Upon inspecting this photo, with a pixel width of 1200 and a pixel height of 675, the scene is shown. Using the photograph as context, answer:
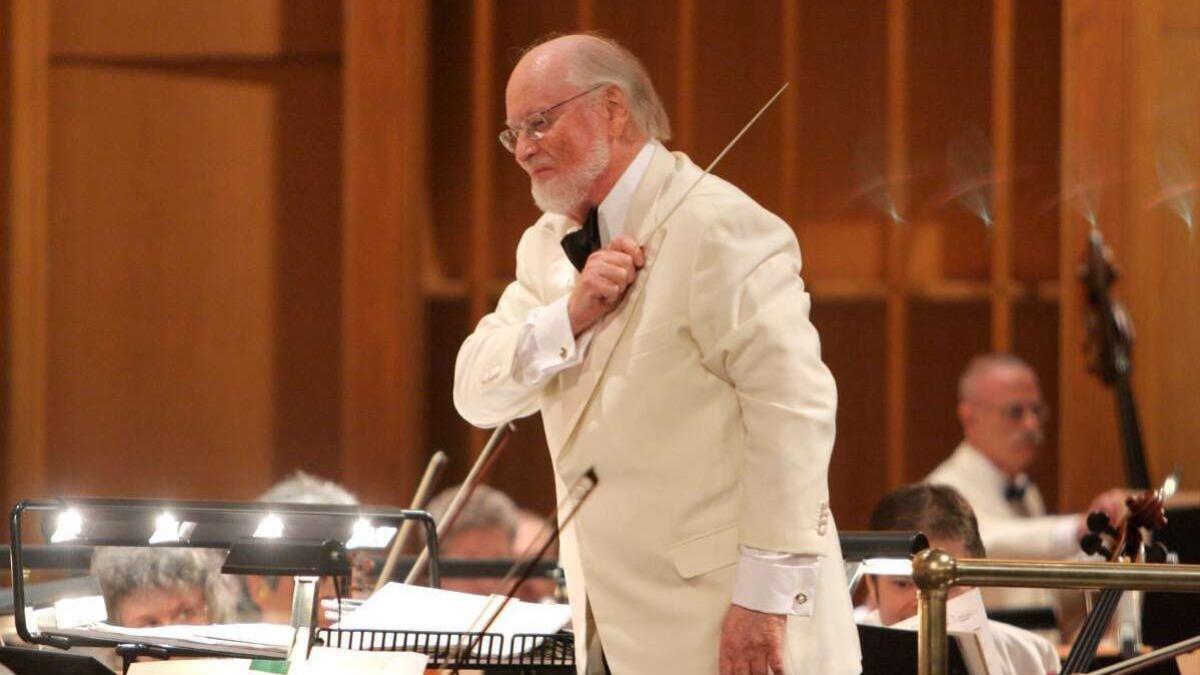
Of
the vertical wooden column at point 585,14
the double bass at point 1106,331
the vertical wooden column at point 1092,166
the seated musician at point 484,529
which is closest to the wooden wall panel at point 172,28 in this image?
the vertical wooden column at point 585,14

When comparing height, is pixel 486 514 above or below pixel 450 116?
below

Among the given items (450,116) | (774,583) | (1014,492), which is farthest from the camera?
(450,116)

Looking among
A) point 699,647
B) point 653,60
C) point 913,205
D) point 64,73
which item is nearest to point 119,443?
point 64,73

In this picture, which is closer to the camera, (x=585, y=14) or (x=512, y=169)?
(x=585, y=14)

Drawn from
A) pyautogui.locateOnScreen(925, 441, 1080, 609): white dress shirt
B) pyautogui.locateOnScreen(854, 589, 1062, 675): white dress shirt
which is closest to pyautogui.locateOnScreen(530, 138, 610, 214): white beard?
pyautogui.locateOnScreen(854, 589, 1062, 675): white dress shirt

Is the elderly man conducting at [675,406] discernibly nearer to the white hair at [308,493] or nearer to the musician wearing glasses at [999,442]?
the white hair at [308,493]

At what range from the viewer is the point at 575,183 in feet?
7.36

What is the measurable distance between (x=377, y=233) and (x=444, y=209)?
0.39m

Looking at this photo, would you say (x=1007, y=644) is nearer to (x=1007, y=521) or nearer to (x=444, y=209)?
(x=1007, y=521)

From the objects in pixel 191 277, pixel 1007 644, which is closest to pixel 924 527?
pixel 1007 644

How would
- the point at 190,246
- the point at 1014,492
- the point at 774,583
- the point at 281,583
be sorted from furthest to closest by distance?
the point at 190,246 → the point at 1014,492 → the point at 281,583 → the point at 774,583

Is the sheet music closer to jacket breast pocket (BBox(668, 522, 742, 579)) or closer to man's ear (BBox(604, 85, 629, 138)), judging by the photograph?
jacket breast pocket (BBox(668, 522, 742, 579))

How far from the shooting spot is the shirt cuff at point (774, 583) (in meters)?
2.00

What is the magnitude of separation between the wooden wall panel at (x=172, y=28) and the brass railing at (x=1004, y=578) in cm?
380
